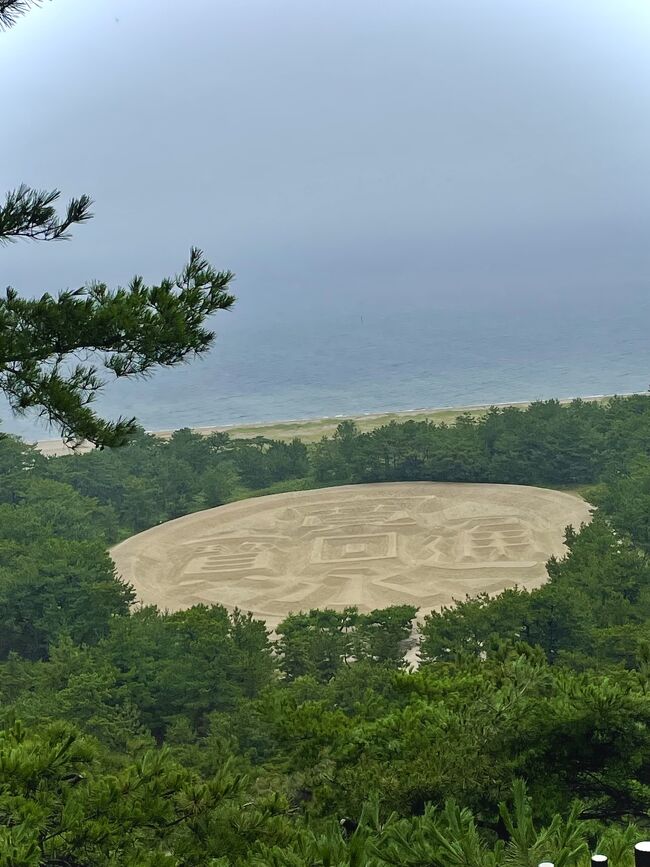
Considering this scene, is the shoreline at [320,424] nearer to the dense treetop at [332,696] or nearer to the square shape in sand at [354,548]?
the dense treetop at [332,696]

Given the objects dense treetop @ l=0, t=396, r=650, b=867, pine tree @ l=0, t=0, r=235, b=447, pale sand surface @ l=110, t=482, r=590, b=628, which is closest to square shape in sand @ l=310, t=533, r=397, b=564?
pale sand surface @ l=110, t=482, r=590, b=628

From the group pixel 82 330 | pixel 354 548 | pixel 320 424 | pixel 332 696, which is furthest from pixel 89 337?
pixel 320 424

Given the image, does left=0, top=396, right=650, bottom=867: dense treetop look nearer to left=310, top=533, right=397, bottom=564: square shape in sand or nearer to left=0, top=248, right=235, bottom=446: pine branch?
left=0, top=248, right=235, bottom=446: pine branch

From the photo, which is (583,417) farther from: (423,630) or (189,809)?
(189,809)

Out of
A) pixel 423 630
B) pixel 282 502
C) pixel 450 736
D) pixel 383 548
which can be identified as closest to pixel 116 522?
pixel 282 502

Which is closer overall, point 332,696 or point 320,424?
point 332,696

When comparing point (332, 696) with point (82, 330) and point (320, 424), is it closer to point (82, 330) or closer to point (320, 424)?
point (82, 330)
